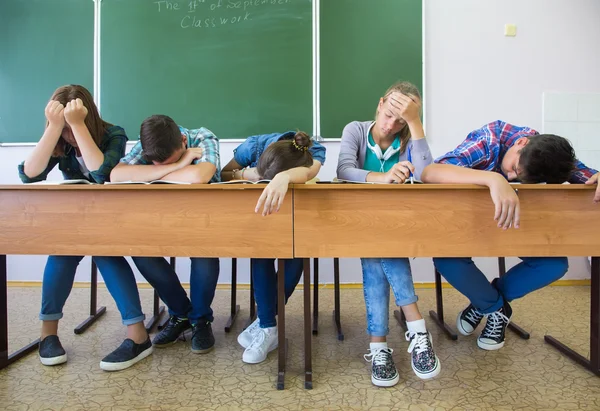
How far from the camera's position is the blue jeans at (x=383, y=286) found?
1.29 metres

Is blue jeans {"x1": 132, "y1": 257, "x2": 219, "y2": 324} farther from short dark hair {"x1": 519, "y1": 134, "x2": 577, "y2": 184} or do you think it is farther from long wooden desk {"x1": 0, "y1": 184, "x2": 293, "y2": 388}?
short dark hair {"x1": 519, "y1": 134, "x2": 577, "y2": 184}

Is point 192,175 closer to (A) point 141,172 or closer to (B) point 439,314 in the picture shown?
(A) point 141,172

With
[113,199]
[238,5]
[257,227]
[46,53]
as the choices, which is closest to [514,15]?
[238,5]

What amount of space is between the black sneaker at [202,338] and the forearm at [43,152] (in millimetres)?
870

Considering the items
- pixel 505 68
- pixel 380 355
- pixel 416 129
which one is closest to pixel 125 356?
pixel 380 355

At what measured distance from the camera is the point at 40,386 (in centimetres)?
128

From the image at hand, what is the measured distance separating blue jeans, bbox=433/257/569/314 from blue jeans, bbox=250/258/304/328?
56 cm

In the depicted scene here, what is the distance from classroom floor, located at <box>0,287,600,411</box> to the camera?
1.18 m

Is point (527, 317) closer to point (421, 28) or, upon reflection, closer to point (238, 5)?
point (421, 28)

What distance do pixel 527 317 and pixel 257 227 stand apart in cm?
158

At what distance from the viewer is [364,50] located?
8.20 feet

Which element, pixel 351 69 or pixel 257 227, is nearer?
pixel 257 227

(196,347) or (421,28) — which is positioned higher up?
(421,28)

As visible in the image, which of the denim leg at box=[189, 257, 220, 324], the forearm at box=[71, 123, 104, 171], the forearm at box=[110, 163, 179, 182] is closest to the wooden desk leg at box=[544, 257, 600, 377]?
the denim leg at box=[189, 257, 220, 324]
